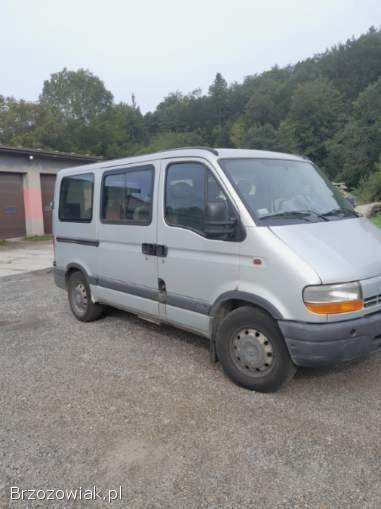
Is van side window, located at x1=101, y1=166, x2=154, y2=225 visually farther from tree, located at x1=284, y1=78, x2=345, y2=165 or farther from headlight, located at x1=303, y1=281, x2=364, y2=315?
tree, located at x1=284, y1=78, x2=345, y2=165

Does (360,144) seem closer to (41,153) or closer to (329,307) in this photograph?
(41,153)

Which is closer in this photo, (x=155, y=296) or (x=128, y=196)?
(x=155, y=296)

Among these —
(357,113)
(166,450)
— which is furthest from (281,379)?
(357,113)

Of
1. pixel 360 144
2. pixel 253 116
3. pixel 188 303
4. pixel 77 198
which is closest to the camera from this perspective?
pixel 188 303

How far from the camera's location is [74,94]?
71688 mm

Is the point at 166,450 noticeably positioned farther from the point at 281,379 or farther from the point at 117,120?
the point at 117,120

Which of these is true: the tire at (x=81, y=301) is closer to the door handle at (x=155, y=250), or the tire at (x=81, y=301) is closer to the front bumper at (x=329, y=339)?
the door handle at (x=155, y=250)

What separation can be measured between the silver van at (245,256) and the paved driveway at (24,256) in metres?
6.44

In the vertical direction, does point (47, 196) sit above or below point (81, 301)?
above

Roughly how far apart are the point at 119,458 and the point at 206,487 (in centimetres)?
66

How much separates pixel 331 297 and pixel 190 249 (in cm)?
142

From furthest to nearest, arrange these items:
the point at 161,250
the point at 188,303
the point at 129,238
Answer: the point at 129,238, the point at 161,250, the point at 188,303

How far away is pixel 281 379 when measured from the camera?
139 inches

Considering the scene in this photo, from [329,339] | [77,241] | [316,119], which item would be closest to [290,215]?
[329,339]
